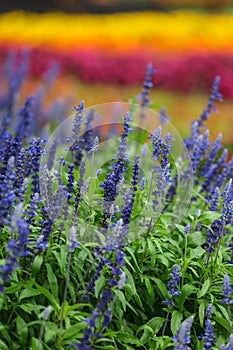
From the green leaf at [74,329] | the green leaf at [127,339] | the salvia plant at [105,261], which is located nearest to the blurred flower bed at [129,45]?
the salvia plant at [105,261]

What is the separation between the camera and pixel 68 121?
13.3 ft

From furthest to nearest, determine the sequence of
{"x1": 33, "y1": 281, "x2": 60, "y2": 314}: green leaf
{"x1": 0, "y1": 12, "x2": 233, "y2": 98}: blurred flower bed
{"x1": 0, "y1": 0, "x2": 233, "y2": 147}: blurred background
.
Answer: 1. {"x1": 0, "y1": 12, "x2": 233, "y2": 98}: blurred flower bed
2. {"x1": 0, "y1": 0, "x2": 233, "y2": 147}: blurred background
3. {"x1": 33, "y1": 281, "x2": 60, "y2": 314}: green leaf

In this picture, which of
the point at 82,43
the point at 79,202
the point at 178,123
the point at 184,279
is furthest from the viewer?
the point at 82,43

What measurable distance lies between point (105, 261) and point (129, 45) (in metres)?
12.3

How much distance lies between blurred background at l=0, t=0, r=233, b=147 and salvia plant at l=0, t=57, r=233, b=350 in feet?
20.4

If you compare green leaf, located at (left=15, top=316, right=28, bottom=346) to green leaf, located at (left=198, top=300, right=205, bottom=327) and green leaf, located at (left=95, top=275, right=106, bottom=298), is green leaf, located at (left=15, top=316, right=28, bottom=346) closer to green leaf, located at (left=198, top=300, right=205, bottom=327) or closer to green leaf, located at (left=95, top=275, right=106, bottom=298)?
green leaf, located at (left=95, top=275, right=106, bottom=298)

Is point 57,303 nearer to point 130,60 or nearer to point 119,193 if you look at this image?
point 119,193

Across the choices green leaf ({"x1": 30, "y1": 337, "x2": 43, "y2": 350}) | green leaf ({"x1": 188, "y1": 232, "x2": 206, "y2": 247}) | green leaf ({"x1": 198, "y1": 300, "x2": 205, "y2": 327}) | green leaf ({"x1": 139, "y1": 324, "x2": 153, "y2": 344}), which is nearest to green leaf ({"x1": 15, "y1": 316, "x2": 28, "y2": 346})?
green leaf ({"x1": 30, "y1": 337, "x2": 43, "y2": 350})

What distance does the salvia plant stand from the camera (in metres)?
2.98

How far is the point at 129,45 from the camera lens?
14930mm

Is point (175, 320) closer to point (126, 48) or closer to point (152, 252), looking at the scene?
point (152, 252)

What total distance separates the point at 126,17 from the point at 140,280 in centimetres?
1235

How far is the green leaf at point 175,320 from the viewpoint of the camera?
3352 mm

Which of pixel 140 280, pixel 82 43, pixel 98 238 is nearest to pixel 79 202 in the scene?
pixel 98 238
